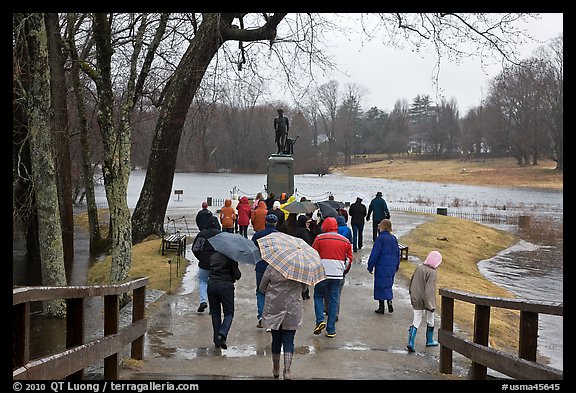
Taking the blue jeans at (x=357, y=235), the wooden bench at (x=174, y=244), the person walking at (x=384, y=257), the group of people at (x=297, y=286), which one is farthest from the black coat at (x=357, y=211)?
the person walking at (x=384, y=257)

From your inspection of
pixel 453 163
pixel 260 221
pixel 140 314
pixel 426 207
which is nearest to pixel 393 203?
pixel 426 207

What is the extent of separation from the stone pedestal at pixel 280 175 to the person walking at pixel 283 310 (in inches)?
708

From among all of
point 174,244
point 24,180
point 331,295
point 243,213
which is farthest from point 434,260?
point 24,180

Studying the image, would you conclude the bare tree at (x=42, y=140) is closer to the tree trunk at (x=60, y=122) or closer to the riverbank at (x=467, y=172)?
the tree trunk at (x=60, y=122)

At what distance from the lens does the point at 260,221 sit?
16.6 meters

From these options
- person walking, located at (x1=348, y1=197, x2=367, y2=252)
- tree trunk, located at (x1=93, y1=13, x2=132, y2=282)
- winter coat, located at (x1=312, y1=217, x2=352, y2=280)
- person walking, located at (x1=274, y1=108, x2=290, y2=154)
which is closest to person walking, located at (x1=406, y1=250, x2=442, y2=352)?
Result: winter coat, located at (x1=312, y1=217, x2=352, y2=280)

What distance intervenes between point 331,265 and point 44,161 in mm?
6318

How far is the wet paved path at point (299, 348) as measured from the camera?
302 inches

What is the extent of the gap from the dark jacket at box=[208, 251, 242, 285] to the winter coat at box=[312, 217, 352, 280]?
4.73 ft

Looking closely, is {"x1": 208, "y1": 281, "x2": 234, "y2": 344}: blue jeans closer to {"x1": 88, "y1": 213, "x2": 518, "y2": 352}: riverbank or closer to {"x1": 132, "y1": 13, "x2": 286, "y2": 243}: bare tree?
{"x1": 88, "y1": 213, "x2": 518, "y2": 352}: riverbank

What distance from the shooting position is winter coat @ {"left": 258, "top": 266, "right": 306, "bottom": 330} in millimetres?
7031
